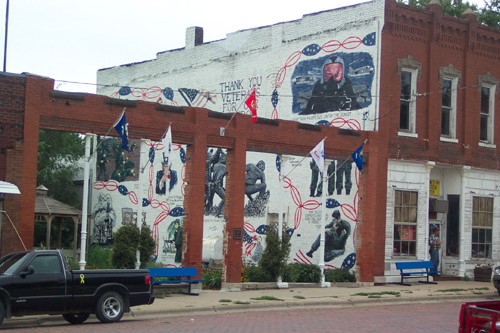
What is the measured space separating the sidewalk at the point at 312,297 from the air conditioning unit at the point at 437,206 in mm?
2997

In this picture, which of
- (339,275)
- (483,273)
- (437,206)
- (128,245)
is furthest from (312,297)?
(483,273)

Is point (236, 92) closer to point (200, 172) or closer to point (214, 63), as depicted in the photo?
point (214, 63)

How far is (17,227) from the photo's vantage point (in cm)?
2109

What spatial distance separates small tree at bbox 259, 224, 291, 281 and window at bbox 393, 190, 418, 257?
5.59 m

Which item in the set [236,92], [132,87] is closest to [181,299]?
[236,92]

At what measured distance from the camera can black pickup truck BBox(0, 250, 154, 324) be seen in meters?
16.3

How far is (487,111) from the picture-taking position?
33156mm

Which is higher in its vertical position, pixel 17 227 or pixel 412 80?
pixel 412 80

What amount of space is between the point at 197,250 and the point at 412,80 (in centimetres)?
1128

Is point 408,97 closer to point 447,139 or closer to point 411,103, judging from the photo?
point 411,103

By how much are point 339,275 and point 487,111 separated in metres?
10.2

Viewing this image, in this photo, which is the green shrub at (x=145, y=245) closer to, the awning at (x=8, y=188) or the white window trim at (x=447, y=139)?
the awning at (x=8, y=188)

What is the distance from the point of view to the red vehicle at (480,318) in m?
11.1

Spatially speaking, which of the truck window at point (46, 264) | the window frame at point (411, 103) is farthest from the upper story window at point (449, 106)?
the truck window at point (46, 264)
